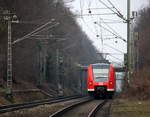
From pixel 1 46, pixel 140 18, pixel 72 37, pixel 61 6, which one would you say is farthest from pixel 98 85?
pixel 140 18

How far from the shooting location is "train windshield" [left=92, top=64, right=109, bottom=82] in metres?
40.5

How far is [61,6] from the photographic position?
60188 mm

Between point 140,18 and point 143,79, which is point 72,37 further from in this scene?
point 143,79

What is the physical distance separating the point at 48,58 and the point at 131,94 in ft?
99.3

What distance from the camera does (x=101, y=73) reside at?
40.6 metres

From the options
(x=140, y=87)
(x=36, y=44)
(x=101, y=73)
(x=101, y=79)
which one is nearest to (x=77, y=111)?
(x=140, y=87)

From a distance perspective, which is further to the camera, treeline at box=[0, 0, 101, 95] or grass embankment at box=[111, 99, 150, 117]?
treeline at box=[0, 0, 101, 95]

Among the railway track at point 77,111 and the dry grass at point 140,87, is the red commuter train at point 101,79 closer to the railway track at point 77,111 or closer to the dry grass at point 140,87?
the dry grass at point 140,87

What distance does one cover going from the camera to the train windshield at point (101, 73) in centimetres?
4053

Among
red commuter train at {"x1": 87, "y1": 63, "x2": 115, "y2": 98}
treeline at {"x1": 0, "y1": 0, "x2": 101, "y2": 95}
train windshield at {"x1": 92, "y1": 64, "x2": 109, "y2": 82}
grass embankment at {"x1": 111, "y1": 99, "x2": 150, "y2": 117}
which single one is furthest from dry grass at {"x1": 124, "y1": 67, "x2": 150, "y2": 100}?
grass embankment at {"x1": 111, "y1": 99, "x2": 150, "y2": 117}

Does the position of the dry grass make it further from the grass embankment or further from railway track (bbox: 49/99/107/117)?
railway track (bbox: 49/99/107/117)

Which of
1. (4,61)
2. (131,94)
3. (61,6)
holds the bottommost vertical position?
(131,94)

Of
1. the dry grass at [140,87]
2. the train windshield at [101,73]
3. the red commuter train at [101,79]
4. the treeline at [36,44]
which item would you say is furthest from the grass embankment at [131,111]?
the train windshield at [101,73]

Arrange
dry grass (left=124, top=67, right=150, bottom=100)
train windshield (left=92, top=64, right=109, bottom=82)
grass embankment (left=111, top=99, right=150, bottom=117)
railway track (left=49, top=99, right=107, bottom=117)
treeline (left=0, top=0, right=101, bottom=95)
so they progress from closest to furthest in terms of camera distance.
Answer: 1. grass embankment (left=111, top=99, right=150, bottom=117)
2. railway track (left=49, top=99, right=107, bottom=117)
3. dry grass (left=124, top=67, right=150, bottom=100)
4. train windshield (left=92, top=64, right=109, bottom=82)
5. treeline (left=0, top=0, right=101, bottom=95)
